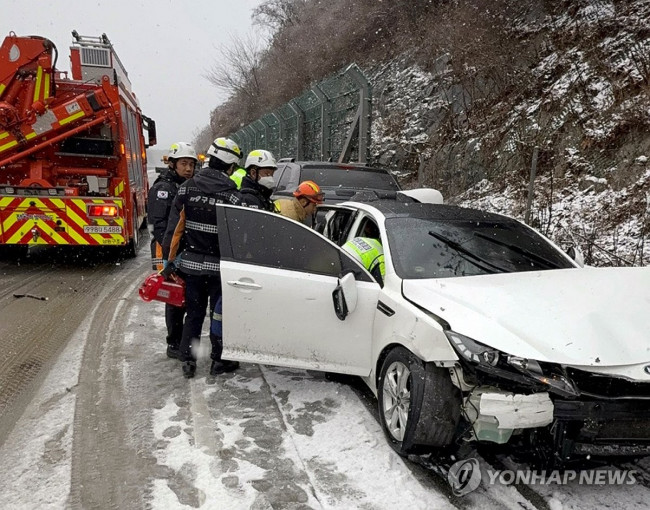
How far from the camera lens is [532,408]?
7.66 feet

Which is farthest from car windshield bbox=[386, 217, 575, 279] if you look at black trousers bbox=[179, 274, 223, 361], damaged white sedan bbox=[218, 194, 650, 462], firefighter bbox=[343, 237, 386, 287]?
black trousers bbox=[179, 274, 223, 361]

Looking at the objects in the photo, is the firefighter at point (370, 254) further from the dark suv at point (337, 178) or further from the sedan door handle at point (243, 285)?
the dark suv at point (337, 178)

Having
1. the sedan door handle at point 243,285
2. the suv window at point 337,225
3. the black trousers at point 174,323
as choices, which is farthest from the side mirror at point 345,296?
the black trousers at point 174,323

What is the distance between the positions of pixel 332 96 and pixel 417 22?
636 cm

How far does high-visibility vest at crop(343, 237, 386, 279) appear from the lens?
3.60 metres

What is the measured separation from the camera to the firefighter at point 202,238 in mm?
4023

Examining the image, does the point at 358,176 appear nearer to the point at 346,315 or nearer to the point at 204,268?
the point at 204,268

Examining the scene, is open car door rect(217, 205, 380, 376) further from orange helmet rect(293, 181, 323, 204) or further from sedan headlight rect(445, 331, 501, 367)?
orange helmet rect(293, 181, 323, 204)

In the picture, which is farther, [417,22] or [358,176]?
[417,22]

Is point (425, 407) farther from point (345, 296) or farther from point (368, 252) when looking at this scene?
point (368, 252)

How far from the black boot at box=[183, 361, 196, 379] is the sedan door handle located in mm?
982

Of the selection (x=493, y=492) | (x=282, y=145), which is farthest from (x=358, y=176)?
(x=282, y=145)

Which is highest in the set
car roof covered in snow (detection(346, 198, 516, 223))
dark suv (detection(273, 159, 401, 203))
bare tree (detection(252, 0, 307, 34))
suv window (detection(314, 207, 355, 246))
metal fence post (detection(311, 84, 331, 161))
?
bare tree (detection(252, 0, 307, 34))

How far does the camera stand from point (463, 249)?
3.59 metres
